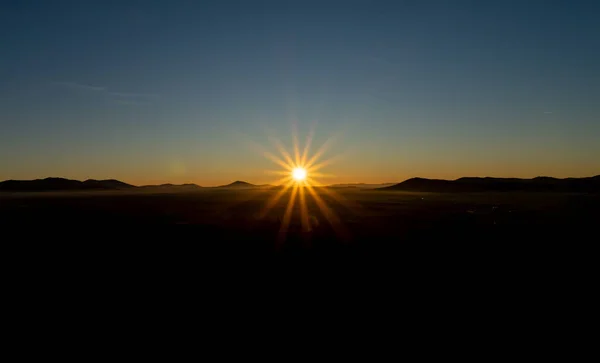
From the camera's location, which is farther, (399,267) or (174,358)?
(399,267)

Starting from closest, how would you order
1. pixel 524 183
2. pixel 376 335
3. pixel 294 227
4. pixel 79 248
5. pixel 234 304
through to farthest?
1. pixel 376 335
2. pixel 234 304
3. pixel 79 248
4. pixel 294 227
5. pixel 524 183

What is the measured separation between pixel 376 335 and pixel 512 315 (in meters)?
3.80

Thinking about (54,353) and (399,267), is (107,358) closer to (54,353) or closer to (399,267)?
(54,353)

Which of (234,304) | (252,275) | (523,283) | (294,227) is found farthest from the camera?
(294,227)

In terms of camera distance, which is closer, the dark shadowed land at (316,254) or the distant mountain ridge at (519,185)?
the dark shadowed land at (316,254)

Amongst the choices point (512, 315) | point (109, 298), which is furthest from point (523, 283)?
point (109, 298)

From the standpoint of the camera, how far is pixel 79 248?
19.5 metres

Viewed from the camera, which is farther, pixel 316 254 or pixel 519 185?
pixel 519 185

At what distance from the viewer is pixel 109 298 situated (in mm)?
11359

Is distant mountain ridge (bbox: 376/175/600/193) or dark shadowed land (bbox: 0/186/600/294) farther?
distant mountain ridge (bbox: 376/175/600/193)

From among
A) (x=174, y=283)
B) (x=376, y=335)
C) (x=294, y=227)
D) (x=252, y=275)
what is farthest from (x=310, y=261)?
(x=294, y=227)

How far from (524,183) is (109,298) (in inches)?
5035

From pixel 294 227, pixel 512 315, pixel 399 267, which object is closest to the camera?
pixel 512 315

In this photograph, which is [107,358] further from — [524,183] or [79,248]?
[524,183]
